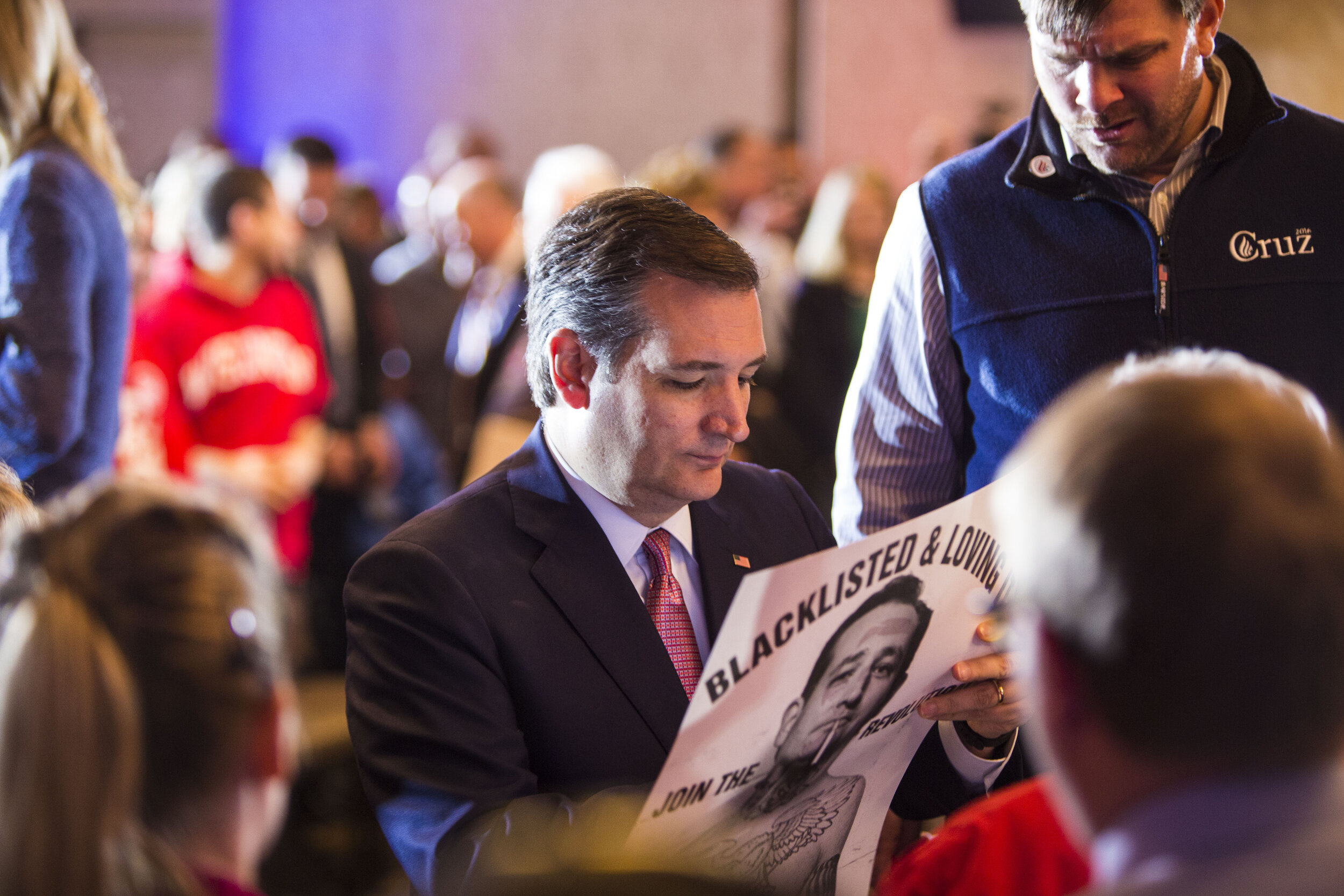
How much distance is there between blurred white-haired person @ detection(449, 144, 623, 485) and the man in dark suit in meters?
1.18

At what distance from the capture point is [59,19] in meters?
2.23

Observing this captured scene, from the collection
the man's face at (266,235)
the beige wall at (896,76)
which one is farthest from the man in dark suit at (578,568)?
the beige wall at (896,76)

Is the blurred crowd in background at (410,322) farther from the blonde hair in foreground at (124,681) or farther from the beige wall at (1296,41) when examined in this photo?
the blonde hair in foreground at (124,681)

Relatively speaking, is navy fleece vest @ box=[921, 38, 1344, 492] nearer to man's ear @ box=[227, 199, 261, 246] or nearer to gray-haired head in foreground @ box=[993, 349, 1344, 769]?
gray-haired head in foreground @ box=[993, 349, 1344, 769]

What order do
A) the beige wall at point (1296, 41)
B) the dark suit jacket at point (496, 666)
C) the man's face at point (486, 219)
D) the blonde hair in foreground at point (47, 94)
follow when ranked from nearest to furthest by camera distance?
the dark suit jacket at point (496, 666) < the blonde hair in foreground at point (47, 94) < the beige wall at point (1296, 41) < the man's face at point (486, 219)

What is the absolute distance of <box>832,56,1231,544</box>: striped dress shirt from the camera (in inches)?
73.9

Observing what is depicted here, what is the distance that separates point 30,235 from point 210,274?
154cm

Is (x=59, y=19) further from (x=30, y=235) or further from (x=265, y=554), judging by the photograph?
(x=265, y=554)

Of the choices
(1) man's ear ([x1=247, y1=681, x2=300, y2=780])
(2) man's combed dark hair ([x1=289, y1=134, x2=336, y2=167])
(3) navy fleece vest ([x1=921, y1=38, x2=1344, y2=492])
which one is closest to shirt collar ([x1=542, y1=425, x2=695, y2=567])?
(3) navy fleece vest ([x1=921, y1=38, x2=1344, y2=492])

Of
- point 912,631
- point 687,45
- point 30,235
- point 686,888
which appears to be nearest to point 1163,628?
point 686,888

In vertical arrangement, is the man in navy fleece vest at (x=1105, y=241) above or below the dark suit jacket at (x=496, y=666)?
above

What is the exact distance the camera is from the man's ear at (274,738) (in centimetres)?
92

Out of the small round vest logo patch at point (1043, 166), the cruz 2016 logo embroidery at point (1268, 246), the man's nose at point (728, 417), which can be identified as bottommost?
the man's nose at point (728, 417)

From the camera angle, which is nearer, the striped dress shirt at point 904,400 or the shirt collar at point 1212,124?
the shirt collar at point 1212,124
